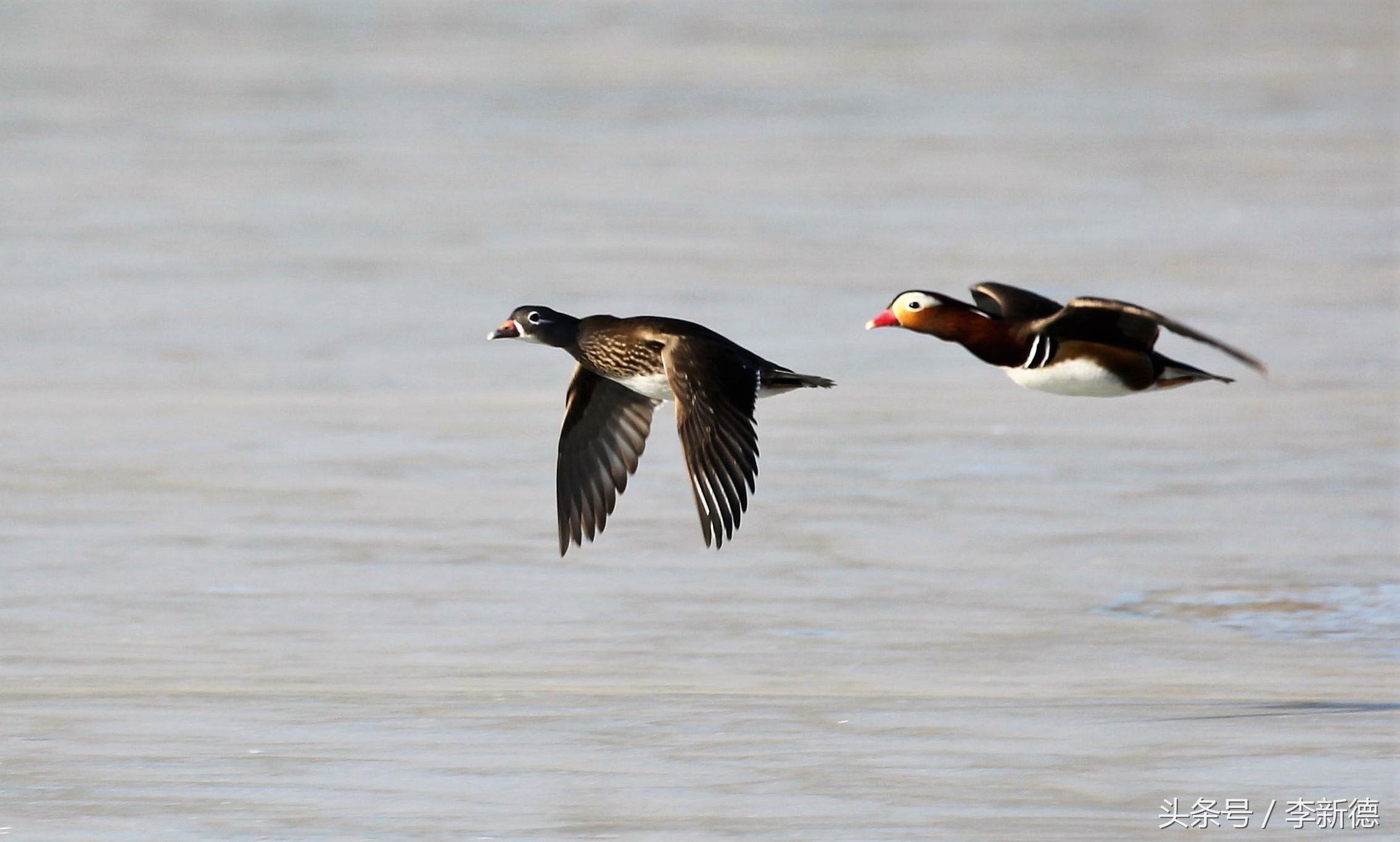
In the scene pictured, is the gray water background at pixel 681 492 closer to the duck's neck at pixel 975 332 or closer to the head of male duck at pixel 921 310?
the duck's neck at pixel 975 332

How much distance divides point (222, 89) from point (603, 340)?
1814cm

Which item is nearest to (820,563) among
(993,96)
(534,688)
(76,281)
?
(534,688)

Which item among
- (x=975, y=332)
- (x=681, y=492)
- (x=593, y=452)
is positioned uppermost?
(x=975, y=332)

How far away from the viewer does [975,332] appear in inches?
270

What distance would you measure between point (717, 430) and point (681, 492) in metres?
3.41

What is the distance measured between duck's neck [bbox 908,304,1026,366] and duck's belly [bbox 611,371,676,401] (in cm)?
80

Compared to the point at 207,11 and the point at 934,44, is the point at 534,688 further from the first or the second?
the point at 207,11

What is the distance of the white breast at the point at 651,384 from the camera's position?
24.0ft

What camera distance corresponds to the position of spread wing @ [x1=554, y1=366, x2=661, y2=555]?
25.7ft

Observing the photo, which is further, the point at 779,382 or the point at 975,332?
the point at 779,382

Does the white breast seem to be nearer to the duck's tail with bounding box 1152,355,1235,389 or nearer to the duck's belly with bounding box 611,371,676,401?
the duck's belly with bounding box 611,371,676,401

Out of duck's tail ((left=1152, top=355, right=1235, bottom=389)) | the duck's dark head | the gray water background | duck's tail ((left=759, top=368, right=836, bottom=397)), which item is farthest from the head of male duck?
the gray water background

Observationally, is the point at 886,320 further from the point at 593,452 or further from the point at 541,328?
the point at 593,452

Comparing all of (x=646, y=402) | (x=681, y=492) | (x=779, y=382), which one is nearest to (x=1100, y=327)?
(x=779, y=382)
